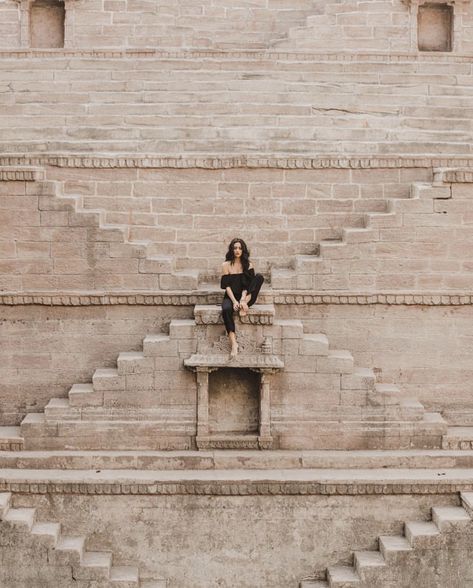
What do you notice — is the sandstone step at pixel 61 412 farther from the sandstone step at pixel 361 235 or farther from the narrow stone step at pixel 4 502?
the sandstone step at pixel 361 235

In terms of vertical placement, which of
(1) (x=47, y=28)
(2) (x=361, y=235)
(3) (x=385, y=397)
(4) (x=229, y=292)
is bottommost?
(3) (x=385, y=397)

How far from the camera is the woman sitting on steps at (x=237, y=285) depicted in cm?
1446

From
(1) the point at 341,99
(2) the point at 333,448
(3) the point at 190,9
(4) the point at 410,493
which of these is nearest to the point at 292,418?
(2) the point at 333,448

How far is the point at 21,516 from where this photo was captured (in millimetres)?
13797

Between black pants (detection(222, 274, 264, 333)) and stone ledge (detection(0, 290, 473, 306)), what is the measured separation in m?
0.66

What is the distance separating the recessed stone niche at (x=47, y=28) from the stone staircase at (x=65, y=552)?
11.5 m

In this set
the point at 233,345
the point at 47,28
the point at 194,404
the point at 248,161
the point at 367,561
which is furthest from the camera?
the point at 47,28

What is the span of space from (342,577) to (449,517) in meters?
1.67

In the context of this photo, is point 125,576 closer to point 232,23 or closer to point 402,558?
point 402,558

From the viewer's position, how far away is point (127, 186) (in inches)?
643

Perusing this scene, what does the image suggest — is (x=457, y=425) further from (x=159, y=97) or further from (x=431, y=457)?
(x=159, y=97)

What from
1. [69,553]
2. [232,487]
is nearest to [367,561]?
[232,487]

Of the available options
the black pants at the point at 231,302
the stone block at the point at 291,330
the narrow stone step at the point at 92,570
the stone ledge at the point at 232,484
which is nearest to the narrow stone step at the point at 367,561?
the stone ledge at the point at 232,484

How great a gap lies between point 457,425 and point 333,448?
218 centimetres
